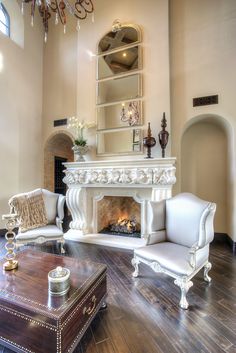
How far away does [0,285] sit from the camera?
1.47 metres

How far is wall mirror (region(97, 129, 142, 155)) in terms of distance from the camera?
12.5 feet

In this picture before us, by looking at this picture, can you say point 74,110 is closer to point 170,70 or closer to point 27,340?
point 170,70

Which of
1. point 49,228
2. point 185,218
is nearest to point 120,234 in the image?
point 49,228

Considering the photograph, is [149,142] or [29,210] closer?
[29,210]

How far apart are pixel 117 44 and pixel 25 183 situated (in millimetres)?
3987

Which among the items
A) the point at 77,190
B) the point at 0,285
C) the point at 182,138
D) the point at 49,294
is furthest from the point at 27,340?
the point at 182,138

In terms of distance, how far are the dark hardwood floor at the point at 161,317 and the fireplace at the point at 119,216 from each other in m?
1.45

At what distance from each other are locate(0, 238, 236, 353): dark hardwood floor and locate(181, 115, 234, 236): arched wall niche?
160 cm

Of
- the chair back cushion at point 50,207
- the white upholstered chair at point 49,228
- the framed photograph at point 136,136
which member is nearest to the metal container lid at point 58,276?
the white upholstered chair at point 49,228

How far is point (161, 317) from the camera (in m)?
1.68

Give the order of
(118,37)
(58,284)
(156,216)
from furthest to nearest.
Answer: (118,37), (156,216), (58,284)

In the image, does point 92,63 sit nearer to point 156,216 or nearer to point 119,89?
point 119,89

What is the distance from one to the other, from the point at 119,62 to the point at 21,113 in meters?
2.71

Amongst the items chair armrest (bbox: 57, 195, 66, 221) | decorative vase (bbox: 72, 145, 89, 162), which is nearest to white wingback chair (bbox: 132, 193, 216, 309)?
chair armrest (bbox: 57, 195, 66, 221)
